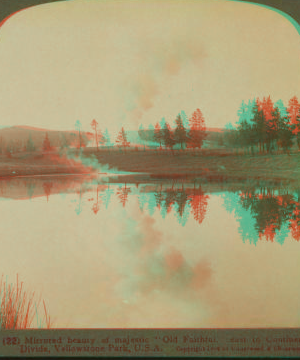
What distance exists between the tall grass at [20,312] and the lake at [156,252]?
0.05m

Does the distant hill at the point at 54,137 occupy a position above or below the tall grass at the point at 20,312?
above

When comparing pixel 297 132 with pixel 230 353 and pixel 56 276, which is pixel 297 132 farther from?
pixel 56 276

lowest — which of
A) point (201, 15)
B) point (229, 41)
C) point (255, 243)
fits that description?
Result: point (255, 243)

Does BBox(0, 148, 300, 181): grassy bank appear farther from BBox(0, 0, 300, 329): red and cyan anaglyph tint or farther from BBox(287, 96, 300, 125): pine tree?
BBox(287, 96, 300, 125): pine tree

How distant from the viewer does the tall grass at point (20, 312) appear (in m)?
1.71

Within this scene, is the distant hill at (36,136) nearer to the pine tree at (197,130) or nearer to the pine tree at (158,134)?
the pine tree at (158,134)

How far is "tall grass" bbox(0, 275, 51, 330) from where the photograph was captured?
1.71m

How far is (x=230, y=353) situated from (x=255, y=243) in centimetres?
57

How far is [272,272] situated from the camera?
169cm

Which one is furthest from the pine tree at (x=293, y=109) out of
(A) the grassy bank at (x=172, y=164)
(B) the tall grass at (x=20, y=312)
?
(B) the tall grass at (x=20, y=312)

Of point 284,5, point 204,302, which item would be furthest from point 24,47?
point 204,302

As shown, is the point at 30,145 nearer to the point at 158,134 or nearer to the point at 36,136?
the point at 36,136

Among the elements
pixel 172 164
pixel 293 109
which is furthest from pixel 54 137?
pixel 293 109

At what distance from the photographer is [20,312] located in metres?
1.72
